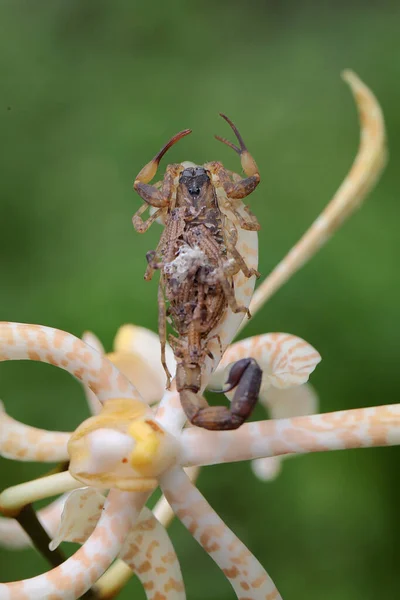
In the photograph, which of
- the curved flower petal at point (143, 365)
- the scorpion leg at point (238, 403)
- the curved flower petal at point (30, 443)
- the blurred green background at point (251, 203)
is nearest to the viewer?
the scorpion leg at point (238, 403)

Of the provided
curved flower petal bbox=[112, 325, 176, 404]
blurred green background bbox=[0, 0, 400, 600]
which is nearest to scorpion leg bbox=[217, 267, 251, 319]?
curved flower petal bbox=[112, 325, 176, 404]

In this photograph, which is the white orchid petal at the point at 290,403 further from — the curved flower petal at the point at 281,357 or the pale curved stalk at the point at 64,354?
the pale curved stalk at the point at 64,354

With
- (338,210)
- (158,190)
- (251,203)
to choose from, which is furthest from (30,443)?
(251,203)

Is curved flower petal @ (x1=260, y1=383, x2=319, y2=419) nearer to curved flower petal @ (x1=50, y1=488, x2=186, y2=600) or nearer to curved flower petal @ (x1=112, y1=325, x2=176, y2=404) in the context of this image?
curved flower petal @ (x1=112, y1=325, x2=176, y2=404)

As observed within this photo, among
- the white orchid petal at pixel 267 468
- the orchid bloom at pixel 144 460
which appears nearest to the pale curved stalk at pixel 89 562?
the orchid bloom at pixel 144 460

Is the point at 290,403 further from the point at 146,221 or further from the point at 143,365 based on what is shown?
the point at 146,221

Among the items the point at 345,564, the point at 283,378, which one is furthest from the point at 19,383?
the point at 283,378
